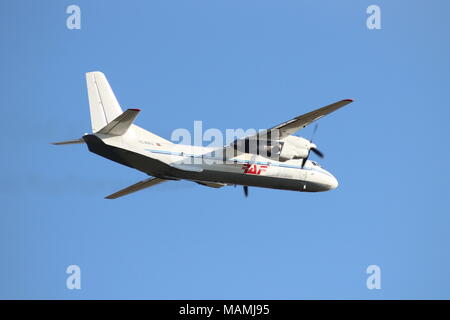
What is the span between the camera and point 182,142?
124 ft

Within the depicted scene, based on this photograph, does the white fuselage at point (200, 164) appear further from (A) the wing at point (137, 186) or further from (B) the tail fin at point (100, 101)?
(A) the wing at point (137, 186)

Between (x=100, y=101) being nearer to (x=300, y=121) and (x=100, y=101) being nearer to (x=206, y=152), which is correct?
(x=206, y=152)

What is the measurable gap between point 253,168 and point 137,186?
6.27m

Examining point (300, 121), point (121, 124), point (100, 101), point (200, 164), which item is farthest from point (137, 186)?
point (300, 121)

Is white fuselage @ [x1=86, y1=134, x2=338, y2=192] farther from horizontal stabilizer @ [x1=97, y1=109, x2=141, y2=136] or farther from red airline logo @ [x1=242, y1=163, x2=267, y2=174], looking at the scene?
horizontal stabilizer @ [x1=97, y1=109, x2=141, y2=136]

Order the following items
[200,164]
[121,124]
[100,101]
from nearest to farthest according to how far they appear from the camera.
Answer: [121,124] < [200,164] < [100,101]

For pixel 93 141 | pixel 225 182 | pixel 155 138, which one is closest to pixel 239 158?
pixel 225 182

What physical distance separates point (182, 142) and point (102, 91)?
4041 mm

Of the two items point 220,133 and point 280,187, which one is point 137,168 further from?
point 280,187

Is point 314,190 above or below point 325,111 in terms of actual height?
below

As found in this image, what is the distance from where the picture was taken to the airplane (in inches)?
1425

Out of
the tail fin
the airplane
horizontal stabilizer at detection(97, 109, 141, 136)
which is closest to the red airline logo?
the airplane

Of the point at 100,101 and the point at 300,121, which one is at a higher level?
the point at 100,101

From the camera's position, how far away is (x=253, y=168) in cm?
3841
